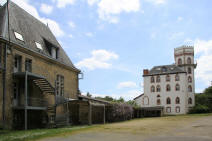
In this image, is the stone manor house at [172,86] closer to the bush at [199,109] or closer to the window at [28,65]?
the bush at [199,109]

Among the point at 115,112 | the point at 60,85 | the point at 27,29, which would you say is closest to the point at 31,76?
the point at 27,29

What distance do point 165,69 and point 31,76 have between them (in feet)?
138

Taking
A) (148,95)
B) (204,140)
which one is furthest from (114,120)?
(148,95)

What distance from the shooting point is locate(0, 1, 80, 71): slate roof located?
18.3 m

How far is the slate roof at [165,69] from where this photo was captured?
54500 mm

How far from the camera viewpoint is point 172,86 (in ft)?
177

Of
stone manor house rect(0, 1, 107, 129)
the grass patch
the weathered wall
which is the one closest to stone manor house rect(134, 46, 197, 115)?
the weathered wall

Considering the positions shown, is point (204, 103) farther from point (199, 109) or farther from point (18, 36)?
point (18, 36)

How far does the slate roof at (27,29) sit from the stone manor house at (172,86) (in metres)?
32.1

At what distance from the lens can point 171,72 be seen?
54344 millimetres

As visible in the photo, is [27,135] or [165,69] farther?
[165,69]

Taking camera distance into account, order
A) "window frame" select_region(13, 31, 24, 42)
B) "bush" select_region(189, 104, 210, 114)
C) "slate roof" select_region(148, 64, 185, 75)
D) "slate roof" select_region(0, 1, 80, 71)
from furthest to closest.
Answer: "slate roof" select_region(148, 64, 185, 75)
"bush" select_region(189, 104, 210, 114)
"window frame" select_region(13, 31, 24, 42)
"slate roof" select_region(0, 1, 80, 71)

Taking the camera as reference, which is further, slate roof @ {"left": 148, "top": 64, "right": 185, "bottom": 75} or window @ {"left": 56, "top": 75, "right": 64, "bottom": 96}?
slate roof @ {"left": 148, "top": 64, "right": 185, "bottom": 75}

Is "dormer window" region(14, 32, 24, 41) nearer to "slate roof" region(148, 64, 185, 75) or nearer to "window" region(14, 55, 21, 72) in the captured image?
"window" region(14, 55, 21, 72)
